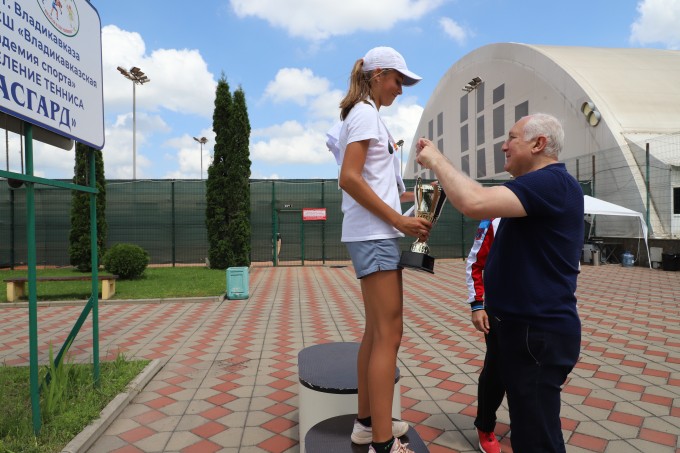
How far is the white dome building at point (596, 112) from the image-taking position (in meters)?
16.8

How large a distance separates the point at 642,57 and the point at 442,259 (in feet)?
73.3

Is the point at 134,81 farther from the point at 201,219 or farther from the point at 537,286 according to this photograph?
the point at 537,286

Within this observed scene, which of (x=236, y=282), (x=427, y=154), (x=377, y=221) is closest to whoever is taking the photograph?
(x=427, y=154)

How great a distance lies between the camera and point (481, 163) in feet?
117

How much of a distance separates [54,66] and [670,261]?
51.0ft

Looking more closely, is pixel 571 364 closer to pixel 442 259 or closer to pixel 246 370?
pixel 246 370

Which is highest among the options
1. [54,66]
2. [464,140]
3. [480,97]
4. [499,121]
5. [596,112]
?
[480,97]

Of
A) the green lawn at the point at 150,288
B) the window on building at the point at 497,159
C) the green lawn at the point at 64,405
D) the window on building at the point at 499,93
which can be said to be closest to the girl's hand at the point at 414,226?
the green lawn at the point at 64,405

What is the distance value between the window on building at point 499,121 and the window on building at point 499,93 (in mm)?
555

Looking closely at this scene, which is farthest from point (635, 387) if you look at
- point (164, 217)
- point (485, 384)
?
point (164, 217)

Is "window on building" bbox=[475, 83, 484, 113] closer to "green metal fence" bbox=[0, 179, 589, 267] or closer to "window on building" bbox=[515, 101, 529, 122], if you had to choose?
"window on building" bbox=[515, 101, 529, 122]

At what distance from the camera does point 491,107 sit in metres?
33.2

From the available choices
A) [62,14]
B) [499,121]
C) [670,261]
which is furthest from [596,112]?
[62,14]

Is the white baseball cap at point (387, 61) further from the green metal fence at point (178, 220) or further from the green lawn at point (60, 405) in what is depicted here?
the green metal fence at point (178, 220)
